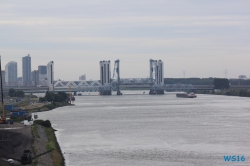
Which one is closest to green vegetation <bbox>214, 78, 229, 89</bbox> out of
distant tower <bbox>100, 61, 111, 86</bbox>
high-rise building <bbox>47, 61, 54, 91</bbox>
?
distant tower <bbox>100, 61, 111, 86</bbox>

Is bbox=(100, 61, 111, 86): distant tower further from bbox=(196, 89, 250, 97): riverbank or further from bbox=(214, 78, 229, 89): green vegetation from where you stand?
bbox=(214, 78, 229, 89): green vegetation

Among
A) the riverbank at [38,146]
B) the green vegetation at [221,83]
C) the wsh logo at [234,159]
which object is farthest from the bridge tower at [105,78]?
the wsh logo at [234,159]

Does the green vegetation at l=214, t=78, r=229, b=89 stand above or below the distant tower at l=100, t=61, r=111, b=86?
below

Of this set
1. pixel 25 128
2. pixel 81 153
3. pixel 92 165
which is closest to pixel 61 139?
pixel 25 128

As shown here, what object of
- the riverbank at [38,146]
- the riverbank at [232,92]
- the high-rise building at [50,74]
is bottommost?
the riverbank at [38,146]

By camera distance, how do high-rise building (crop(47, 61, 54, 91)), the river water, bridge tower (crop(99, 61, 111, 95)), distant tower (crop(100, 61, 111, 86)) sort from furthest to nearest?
distant tower (crop(100, 61, 111, 86))
bridge tower (crop(99, 61, 111, 95))
high-rise building (crop(47, 61, 54, 91))
the river water

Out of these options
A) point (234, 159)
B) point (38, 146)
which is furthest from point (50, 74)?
point (234, 159)

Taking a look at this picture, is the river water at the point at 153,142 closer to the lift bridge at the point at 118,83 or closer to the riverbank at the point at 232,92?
the riverbank at the point at 232,92

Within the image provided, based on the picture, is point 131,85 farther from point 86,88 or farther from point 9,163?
point 9,163
